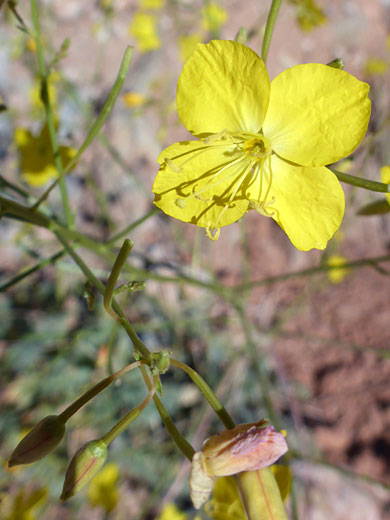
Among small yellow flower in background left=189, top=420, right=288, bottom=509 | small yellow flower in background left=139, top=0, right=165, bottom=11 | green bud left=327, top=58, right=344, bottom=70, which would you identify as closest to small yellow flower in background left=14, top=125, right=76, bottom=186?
green bud left=327, top=58, right=344, bottom=70

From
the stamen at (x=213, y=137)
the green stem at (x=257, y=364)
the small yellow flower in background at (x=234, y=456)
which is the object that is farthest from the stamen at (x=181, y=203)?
the green stem at (x=257, y=364)

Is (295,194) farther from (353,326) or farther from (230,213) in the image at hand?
(353,326)

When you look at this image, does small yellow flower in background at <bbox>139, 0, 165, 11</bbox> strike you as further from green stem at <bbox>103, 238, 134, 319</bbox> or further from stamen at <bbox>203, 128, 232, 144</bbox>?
green stem at <bbox>103, 238, 134, 319</bbox>

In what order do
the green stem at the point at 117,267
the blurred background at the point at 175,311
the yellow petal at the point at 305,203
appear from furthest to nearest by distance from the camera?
the blurred background at the point at 175,311 < the yellow petal at the point at 305,203 < the green stem at the point at 117,267

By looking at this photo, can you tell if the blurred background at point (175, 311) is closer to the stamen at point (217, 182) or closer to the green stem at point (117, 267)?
the stamen at point (217, 182)

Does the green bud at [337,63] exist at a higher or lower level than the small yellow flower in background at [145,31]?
lower

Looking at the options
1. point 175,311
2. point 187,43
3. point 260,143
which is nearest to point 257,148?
point 260,143

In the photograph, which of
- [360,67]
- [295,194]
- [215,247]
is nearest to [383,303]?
[215,247]
